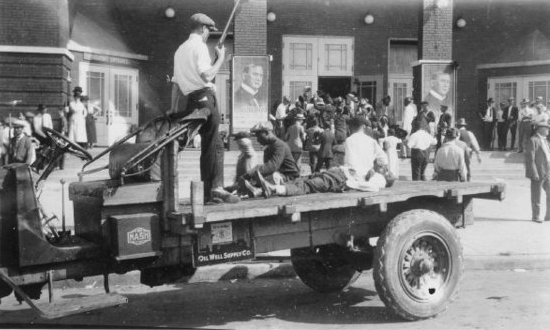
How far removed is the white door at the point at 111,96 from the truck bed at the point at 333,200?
53.0 ft

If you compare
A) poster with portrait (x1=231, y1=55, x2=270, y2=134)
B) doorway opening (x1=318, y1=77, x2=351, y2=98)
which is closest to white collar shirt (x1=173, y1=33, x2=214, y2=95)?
poster with portrait (x1=231, y1=55, x2=270, y2=134)

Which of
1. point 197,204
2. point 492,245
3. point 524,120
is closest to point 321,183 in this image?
point 197,204

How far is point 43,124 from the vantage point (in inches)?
595

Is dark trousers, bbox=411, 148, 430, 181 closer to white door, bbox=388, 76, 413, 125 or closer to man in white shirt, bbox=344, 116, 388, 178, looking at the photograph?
man in white shirt, bbox=344, 116, 388, 178

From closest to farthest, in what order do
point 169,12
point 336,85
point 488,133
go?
point 169,12 < point 488,133 < point 336,85

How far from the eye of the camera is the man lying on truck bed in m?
6.05

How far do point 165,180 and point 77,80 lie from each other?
16.9 m

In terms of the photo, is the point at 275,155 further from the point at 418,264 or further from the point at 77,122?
the point at 77,122

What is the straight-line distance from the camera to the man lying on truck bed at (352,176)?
605cm

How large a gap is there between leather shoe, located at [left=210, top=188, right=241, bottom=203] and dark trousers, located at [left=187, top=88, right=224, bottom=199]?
0.17 meters

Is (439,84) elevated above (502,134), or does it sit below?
above

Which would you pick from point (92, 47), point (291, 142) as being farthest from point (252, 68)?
point (92, 47)

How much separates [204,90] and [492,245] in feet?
18.0

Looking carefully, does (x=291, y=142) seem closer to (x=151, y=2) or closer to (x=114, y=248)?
(x=151, y=2)
